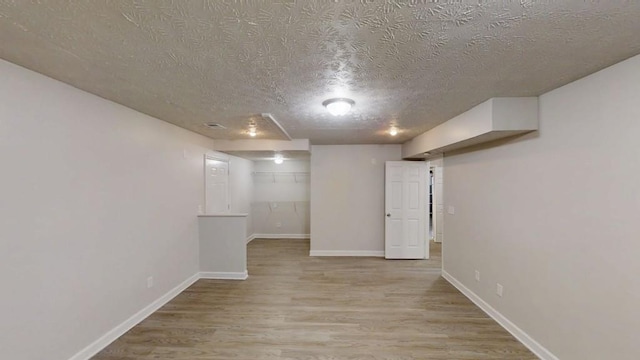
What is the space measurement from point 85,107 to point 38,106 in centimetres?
39

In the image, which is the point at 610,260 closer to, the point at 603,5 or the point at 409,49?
the point at 603,5

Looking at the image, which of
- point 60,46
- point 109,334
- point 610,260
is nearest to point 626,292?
point 610,260

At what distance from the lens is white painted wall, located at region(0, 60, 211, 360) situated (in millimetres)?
1824

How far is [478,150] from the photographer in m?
3.43

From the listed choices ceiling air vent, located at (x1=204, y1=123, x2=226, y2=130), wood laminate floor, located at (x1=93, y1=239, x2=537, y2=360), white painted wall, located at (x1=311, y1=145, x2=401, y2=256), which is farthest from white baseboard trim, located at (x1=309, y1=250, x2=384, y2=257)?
ceiling air vent, located at (x1=204, y1=123, x2=226, y2=130)

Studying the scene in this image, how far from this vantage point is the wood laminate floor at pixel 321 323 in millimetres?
2480

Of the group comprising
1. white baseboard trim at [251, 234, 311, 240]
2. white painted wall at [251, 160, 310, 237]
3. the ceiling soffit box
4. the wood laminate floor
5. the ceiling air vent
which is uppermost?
the ceiling air vent

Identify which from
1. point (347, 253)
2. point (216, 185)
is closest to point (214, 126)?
point (216, 185)

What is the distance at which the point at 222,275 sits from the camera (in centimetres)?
436

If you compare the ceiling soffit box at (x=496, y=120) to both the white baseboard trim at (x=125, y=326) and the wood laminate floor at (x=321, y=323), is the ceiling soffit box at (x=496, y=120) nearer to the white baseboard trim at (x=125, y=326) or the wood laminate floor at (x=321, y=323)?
the wood laminate floor at (x=321, y=323)

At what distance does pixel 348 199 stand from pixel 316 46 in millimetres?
4356

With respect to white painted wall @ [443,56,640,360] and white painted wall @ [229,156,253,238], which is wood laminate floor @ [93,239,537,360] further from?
white painted wall @ [229,156,253,238]

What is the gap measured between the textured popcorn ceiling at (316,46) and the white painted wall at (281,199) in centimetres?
513

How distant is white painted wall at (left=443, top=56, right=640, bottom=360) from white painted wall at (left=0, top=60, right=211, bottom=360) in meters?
3.98
